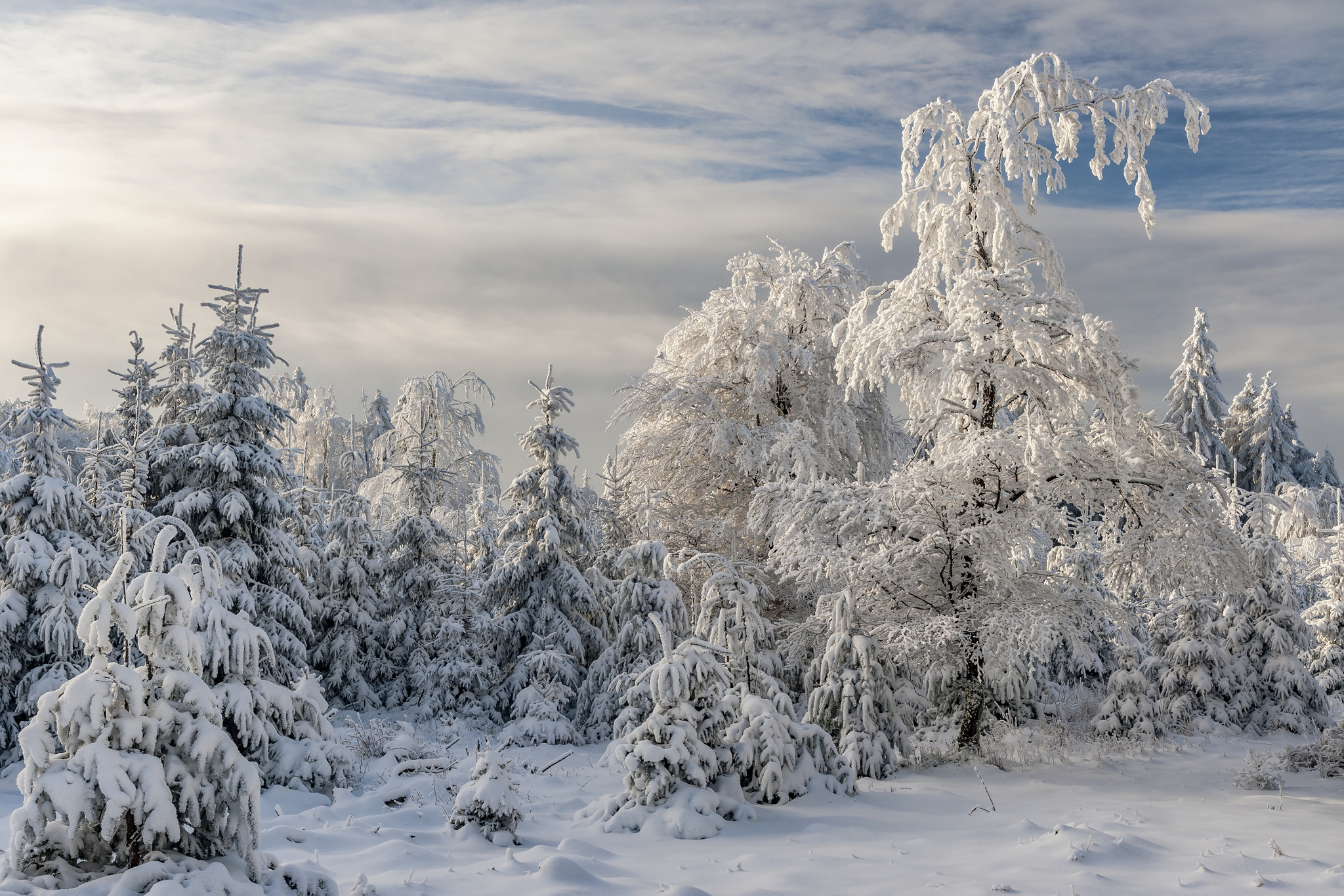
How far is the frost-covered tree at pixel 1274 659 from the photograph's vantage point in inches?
657

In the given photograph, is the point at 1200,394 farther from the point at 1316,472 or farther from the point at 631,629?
the point at 631,629

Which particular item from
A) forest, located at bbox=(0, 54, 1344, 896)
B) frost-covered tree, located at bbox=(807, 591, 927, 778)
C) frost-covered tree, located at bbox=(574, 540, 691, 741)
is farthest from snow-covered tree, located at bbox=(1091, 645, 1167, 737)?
frost-covered tree, located at bbox=(574, 540, 691, 741)

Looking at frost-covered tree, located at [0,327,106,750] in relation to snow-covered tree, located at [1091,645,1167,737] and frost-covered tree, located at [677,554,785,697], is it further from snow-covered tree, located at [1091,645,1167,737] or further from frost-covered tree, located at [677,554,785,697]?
snow-covered tree, located at [1091,645,1167,737]

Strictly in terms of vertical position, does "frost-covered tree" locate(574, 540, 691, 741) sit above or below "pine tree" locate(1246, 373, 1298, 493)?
below

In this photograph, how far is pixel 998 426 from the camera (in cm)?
1402

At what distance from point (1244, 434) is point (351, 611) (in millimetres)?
48357

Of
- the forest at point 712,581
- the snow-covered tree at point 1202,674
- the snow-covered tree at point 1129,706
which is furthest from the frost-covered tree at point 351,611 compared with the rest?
the snow-covered tree at point 1202,674

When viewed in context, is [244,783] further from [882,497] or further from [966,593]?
[966,593]

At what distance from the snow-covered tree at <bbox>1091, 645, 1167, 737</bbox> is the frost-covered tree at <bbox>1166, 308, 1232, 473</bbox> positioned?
33.8 metres

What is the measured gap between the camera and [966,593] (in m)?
12.9

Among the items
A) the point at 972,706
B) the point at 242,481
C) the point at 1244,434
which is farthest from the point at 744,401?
the point at 1244,434

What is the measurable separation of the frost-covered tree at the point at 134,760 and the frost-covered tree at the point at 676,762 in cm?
426

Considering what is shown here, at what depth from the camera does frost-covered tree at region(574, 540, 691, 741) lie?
1570 cm

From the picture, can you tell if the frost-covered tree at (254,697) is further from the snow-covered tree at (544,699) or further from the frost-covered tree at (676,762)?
the snow-covered tree at (544,699)
